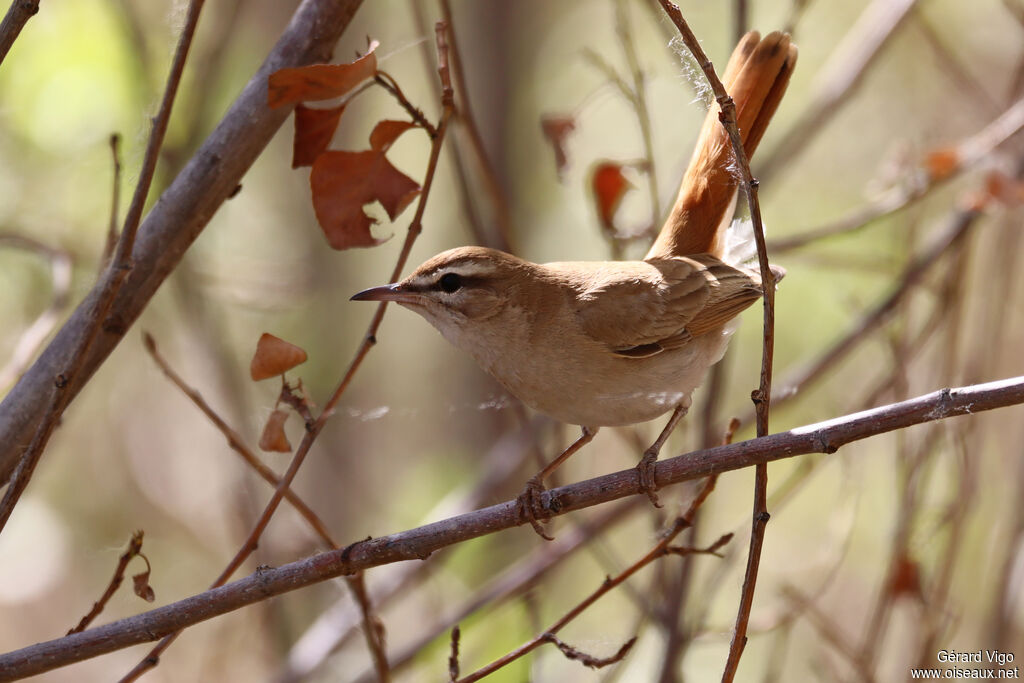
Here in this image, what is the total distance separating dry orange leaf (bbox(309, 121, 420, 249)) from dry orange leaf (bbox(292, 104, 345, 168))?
0.04m

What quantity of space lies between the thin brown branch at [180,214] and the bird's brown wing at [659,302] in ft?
3.69

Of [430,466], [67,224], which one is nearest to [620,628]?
[430,466]

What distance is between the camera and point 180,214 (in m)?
2.21

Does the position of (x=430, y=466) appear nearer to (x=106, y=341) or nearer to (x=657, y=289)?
(x=657, y=289)

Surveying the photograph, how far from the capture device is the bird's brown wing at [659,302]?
2.84m

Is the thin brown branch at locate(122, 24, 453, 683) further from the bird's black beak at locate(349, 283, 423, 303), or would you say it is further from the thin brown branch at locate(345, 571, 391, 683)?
the thin brown branch at locate(345, 571, 391, 683)

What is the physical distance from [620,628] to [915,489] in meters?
2.78

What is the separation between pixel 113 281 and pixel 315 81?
0.70 metres

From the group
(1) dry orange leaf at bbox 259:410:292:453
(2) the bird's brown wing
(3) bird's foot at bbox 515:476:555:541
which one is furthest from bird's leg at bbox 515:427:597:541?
(1) dry orange leaf at bbox 259:410:292:453

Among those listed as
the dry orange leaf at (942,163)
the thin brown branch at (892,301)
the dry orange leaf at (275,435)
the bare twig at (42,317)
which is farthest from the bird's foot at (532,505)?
the dry orange leaf at (942,163)

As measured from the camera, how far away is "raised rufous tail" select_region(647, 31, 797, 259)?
289cm

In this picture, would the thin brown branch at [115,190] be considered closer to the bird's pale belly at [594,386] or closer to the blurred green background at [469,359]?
the bird's pale belly at [594,386]

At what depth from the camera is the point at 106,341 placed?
2143mm

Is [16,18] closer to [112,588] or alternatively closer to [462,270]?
[112,588]
